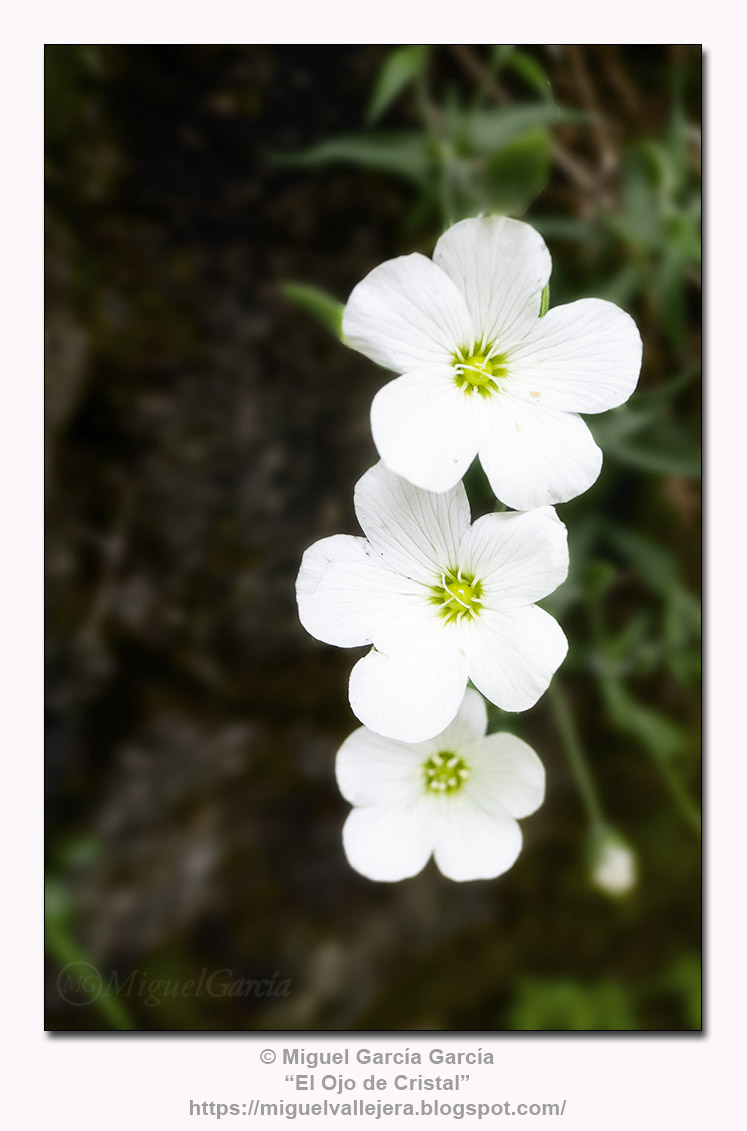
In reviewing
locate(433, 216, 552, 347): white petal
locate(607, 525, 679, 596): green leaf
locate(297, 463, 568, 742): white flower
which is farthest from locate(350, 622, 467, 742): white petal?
locate(607, 525, 679, 596): green leaf

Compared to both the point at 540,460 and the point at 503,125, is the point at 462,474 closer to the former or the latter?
the point at 540,460

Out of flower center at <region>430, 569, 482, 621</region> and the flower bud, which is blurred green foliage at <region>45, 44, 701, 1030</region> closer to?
the flower bud

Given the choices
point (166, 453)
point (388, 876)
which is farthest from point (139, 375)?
point (388, 876)

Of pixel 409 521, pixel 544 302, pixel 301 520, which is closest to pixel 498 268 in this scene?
pixel 544 302

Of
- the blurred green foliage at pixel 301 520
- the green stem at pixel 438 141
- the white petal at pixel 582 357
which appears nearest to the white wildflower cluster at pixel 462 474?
the white petal at pixel 582 357
